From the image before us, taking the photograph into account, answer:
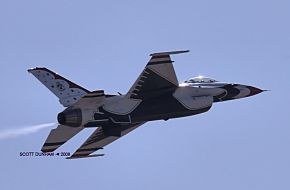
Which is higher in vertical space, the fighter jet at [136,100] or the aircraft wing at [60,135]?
the fighter jet at [136,100]

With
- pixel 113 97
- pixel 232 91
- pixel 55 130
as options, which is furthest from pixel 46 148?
pixel 232 91

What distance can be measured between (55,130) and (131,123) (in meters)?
4.03

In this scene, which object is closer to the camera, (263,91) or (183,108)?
(183,108)

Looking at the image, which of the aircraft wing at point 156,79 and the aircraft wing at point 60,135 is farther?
the aircraft wing at point 60,135

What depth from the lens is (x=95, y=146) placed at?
5638 centimetres

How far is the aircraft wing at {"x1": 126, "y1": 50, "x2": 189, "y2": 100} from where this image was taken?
50.5m

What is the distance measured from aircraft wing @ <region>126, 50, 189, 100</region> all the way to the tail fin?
12.1ft

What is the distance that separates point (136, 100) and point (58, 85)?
491 centimetres

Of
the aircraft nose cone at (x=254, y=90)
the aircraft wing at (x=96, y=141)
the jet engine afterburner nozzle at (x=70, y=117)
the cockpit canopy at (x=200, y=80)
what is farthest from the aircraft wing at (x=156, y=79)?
the aircraft nose cone at (x=254, y=90)

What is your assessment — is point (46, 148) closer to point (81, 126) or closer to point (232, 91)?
point (81, 126)

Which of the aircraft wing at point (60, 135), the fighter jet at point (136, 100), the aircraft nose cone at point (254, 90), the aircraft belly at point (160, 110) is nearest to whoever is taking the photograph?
the fighter jet at point (136, 100)

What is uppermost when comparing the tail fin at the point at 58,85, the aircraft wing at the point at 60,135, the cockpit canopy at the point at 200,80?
the tail fin at the point at 58,85

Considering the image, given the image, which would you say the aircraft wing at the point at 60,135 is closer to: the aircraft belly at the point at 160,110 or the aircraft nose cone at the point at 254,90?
the aircraft belly at the point at 160,110

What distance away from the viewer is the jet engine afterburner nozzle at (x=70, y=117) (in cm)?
4953
